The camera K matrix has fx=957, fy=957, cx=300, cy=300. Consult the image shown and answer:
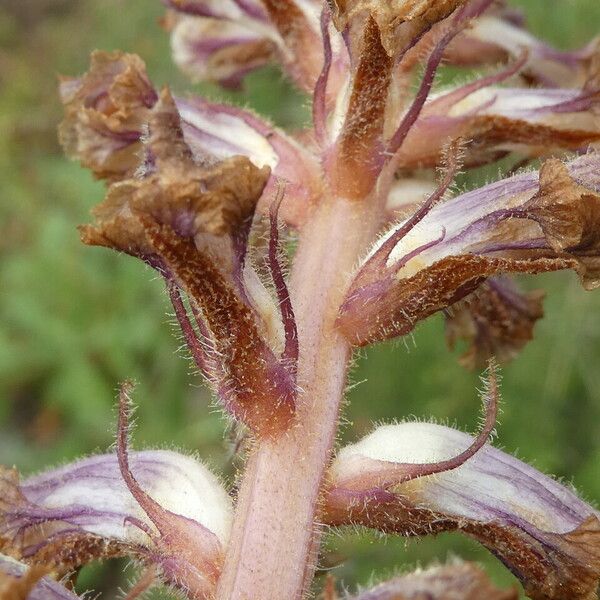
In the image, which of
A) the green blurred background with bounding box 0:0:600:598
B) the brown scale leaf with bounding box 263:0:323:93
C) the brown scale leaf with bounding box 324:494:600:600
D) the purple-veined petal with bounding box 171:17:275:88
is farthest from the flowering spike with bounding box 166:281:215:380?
the green blurred background with bounding box 0:0:600:598

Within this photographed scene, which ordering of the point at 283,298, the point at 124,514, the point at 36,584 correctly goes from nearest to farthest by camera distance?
the point at 36,584
the point at 283,298
the point at 124,514

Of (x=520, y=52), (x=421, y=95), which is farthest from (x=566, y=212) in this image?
(x=520, y=52)

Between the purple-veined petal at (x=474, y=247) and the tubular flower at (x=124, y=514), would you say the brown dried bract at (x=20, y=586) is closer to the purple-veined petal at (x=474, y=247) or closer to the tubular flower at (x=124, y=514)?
the tubular flower at (x=124, y=514)

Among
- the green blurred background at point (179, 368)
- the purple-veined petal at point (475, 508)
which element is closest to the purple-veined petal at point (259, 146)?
the purple-veined petal at point (475, 508)

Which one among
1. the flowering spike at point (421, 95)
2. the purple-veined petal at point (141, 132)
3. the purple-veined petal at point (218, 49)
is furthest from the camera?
the purple-veined petal at point (218, 49)

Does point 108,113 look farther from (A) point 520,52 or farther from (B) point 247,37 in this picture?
(A) point 520,52

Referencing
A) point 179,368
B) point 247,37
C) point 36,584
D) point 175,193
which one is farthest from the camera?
point 179,368

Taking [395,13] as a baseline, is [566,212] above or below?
below
